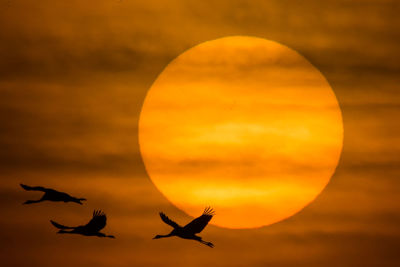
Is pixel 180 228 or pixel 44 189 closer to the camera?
pixel 44 189

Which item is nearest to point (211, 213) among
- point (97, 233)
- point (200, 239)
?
point (200, 239)

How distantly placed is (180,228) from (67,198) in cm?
555

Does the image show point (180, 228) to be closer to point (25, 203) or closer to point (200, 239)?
point (200, 239)

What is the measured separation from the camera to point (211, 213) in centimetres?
5184

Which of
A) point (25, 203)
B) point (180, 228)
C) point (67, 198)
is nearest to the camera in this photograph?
point (67, 198)

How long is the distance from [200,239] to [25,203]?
28.6ft

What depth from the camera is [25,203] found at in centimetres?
5594

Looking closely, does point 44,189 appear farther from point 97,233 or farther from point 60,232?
point 60,232

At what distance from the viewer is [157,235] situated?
57.9m

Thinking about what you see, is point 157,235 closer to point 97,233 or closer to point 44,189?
point 97,233

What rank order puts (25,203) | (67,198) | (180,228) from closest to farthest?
(67,198) → (180,228) → (25,203)

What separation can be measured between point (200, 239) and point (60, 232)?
7.78m

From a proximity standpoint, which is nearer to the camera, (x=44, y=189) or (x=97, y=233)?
(x=44, y=189)

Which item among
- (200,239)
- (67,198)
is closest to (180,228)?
(200,239)
